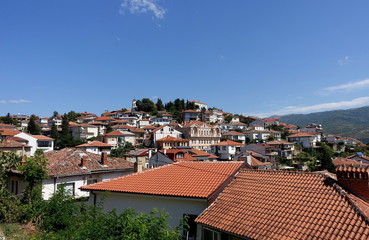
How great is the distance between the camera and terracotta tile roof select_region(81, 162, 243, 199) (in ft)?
33.7

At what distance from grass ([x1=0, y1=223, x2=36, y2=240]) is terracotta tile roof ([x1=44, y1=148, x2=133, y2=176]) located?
19.5 ft

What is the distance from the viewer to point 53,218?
10.6 metres

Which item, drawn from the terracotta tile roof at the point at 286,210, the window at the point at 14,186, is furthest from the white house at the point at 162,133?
the terracotta tile roof at the point at 286,210

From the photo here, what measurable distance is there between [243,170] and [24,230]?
35.4ft

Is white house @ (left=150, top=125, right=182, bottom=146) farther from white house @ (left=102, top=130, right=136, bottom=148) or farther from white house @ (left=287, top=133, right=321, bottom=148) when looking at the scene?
white house @ (left=287, top=133, right=321, bottom=148)

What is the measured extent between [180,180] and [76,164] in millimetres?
12655

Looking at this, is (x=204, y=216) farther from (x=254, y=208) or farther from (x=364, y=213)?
(x=364, y=213)

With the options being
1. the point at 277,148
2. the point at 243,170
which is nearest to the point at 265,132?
the point at 277,148

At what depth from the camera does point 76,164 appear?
20359 millimetres

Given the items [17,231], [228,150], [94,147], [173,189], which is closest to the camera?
[173,189]

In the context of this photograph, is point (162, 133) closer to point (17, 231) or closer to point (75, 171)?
point (75, 171)

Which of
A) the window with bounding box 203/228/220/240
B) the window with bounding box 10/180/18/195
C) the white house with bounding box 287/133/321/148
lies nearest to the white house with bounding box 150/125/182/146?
the white house with bounding box 287/133/321/148

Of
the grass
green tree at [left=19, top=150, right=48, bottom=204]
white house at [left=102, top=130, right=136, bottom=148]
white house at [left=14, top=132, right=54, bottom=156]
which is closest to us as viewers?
the grass

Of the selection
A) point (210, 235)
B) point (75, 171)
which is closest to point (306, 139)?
point (75, 171)
